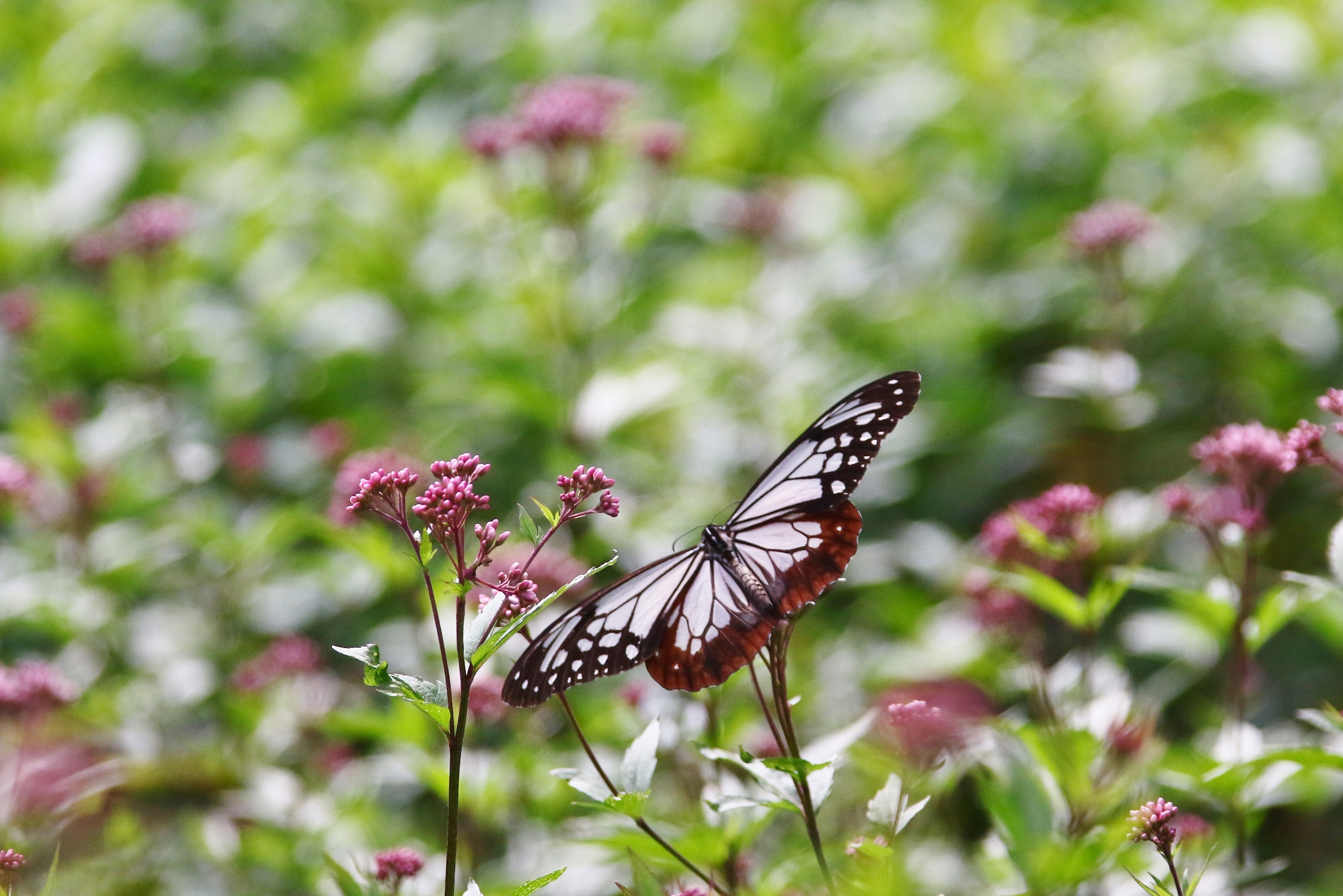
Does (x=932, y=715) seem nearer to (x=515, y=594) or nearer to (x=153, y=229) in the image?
(x=515, y=594)

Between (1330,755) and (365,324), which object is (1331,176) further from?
(365,324)

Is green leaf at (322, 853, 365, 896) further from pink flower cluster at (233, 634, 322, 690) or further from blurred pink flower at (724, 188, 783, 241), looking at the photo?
blurred pink flower at (724, 188, 783, 241)

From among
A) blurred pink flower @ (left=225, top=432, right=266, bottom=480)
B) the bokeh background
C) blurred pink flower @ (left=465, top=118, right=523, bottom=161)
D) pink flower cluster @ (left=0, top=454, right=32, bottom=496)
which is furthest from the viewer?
blurred pink flower @ (left=225, top=432, right=266, bottom=480)

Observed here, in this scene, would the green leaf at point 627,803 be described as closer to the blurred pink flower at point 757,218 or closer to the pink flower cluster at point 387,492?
the pink flower cluster at point 387,492

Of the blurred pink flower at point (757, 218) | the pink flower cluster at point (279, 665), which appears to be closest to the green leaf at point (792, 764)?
the pink flower cluster at point (279, 665)

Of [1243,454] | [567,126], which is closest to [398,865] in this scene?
[1243,454]

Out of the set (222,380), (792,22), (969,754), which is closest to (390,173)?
(222,380)

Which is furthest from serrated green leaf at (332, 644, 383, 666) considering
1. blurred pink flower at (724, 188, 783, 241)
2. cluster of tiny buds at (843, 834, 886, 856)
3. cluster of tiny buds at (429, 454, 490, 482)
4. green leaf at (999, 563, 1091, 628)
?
blurred pink flower at (724, 188, 783, 241)
